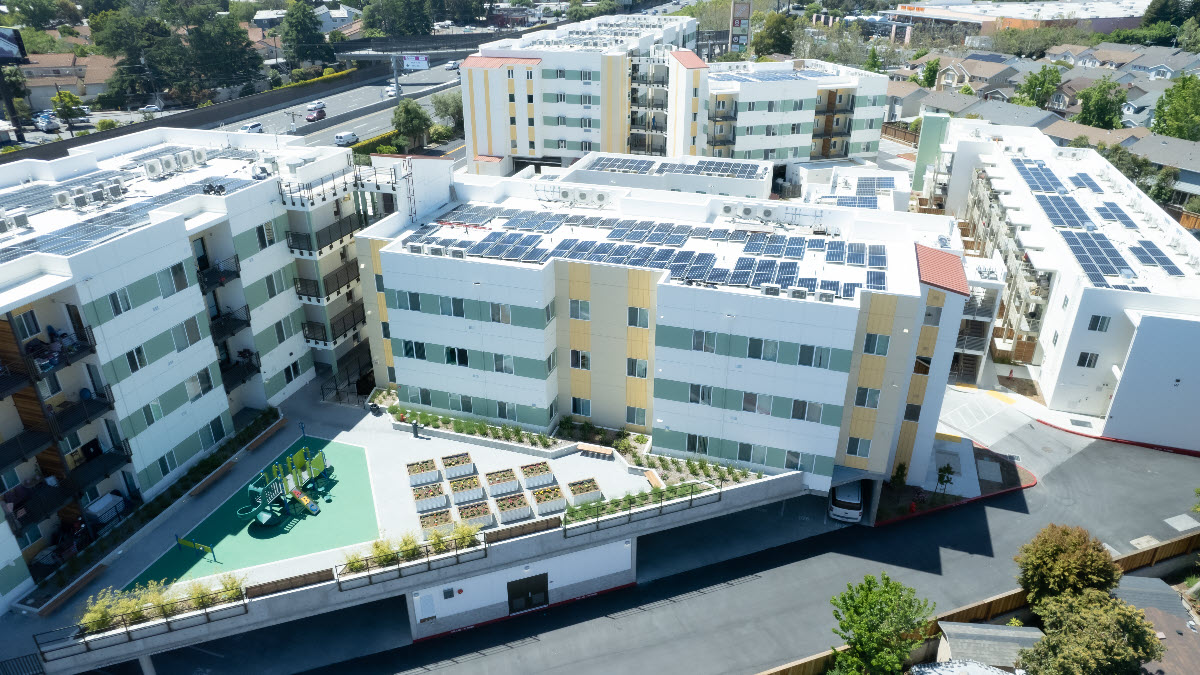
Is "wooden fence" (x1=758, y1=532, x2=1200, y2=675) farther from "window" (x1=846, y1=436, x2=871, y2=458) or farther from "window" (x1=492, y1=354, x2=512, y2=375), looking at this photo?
"window" (x1=492, y1=354, x2=512, y2=375)

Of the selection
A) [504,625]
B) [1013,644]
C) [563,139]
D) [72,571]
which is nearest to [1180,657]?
[1013,644]

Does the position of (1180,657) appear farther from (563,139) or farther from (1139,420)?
(563,139)

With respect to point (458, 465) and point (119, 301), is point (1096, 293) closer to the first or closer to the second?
point (458, 465)

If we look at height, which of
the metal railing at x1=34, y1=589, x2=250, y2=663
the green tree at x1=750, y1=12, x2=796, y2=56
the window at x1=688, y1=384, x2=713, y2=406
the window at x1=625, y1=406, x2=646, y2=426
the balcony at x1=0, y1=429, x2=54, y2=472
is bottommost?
the metal railing at x1=34, y1=589, x2=250, y2=663

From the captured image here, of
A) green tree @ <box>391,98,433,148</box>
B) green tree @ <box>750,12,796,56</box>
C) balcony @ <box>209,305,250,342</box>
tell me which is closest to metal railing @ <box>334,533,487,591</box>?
balcony @ <box>209,305,250,342</box>

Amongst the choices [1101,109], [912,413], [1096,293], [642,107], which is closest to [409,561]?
[912,413]

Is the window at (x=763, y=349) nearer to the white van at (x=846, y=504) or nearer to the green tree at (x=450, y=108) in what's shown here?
the white van at (x=846, y=504)

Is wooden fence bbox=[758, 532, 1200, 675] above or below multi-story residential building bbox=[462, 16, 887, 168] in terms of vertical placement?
below
